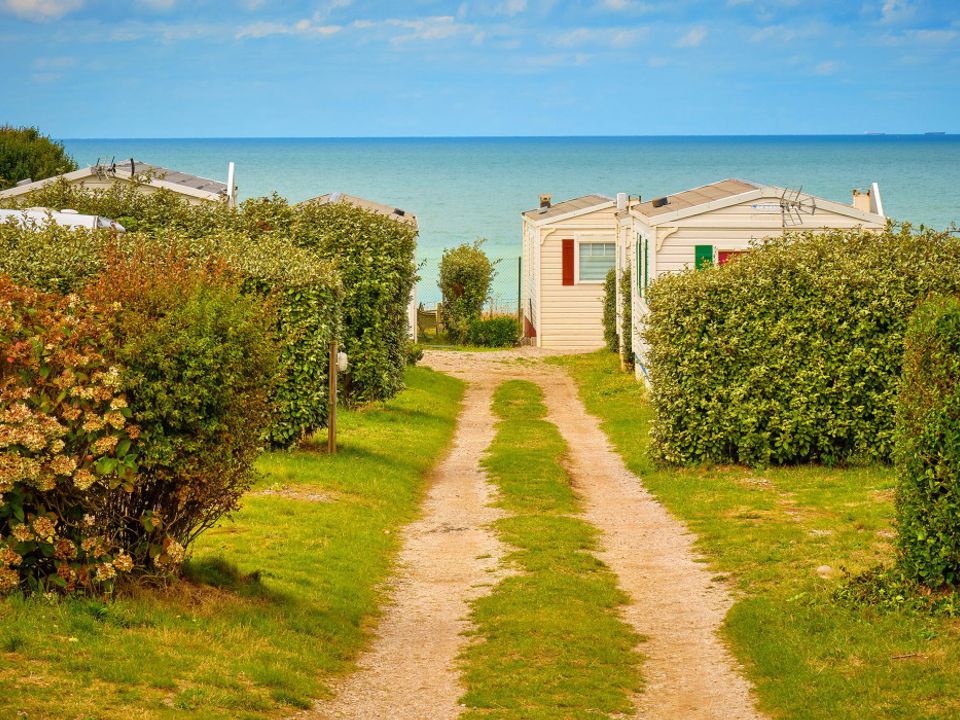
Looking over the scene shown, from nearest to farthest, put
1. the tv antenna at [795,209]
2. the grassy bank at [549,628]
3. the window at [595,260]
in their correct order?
1. the grassy bank at [549,628]
2. the tv antenna at [795,209]
3. the window at [595,260]

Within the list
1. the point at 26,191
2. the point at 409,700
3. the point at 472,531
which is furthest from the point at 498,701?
the point at 26,191

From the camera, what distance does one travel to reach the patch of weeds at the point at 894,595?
9.52 m

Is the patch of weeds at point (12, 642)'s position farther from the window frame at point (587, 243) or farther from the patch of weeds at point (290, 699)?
the window frame at point (587, 243)

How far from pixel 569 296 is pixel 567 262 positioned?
3.31 ft

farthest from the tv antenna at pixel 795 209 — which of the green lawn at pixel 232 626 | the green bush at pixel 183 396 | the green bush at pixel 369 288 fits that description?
the green bush at pixel 183 396

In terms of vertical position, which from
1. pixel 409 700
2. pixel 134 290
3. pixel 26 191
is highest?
pixel 26 191

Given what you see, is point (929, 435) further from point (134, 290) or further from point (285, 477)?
point (285, 477)

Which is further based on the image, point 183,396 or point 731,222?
point 731,222

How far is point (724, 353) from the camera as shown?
53.6ft

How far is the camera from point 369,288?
20.7 metres

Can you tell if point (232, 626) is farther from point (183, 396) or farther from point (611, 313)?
point (611, 313)

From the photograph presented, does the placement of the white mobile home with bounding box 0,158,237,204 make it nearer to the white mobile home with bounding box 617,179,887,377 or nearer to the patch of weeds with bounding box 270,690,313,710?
the white mobile home with bounding box 617,179,887,377

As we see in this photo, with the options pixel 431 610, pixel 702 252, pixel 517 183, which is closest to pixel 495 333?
pixel 702 252

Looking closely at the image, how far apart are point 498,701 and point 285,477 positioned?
25.3 feet
